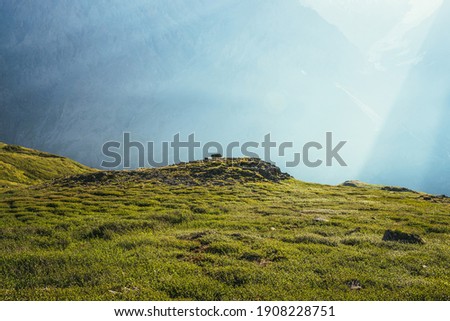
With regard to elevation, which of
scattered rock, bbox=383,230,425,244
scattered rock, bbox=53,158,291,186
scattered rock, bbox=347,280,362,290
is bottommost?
scattered rock, bbox=347,280,362,290

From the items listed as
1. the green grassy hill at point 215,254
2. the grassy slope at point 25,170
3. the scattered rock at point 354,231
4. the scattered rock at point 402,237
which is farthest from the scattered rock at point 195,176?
the grassy slope at point 25,170

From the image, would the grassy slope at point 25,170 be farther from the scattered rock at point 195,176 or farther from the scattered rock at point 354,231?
the scattered rock at point 354,231

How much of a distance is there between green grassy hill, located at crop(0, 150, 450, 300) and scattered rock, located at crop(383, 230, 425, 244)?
0.55 meters

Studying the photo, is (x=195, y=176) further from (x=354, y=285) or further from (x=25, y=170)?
(x=25, y=170)

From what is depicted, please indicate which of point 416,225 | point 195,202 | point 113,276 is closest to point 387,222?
point 416,225

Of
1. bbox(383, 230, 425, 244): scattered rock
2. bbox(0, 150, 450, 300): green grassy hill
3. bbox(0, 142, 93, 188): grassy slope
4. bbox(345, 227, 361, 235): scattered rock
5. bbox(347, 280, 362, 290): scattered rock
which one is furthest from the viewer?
bbox(0, 142, 93, 188): grassy slope

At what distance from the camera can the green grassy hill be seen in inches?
566

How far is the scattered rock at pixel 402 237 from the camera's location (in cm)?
2378

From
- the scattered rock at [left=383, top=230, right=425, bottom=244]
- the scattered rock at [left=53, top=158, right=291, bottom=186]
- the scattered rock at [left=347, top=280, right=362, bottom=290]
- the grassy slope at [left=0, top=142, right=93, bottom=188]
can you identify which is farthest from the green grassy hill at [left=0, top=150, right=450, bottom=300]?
the grassy slope at [left=0, top=142, right=93, bottom=188]

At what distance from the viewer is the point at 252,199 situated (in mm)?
47500

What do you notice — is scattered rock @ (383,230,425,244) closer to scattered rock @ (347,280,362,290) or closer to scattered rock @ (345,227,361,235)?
scattered rock @ (345,227,361,235)

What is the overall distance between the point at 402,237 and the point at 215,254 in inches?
583

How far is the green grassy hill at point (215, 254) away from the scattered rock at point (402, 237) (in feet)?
1.80
